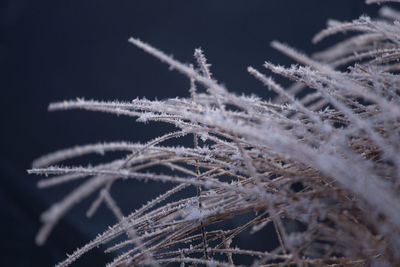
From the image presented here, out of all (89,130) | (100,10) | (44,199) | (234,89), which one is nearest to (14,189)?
(44,199)

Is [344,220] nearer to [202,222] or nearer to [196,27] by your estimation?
[202,222]

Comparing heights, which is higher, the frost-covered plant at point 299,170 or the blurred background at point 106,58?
the blurred background at point 106,58

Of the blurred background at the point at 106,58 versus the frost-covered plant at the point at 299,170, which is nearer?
the frost-covered plant at the point at 299,170

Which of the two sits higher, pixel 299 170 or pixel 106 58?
pixel 106 58

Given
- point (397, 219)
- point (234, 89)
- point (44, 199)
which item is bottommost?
point (397, 219)

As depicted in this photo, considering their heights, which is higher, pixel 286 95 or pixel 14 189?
pixel 14 189

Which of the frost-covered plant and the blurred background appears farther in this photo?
the blurred background

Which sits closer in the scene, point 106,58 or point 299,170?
point 299,170

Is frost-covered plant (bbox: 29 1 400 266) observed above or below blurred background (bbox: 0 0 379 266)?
below
